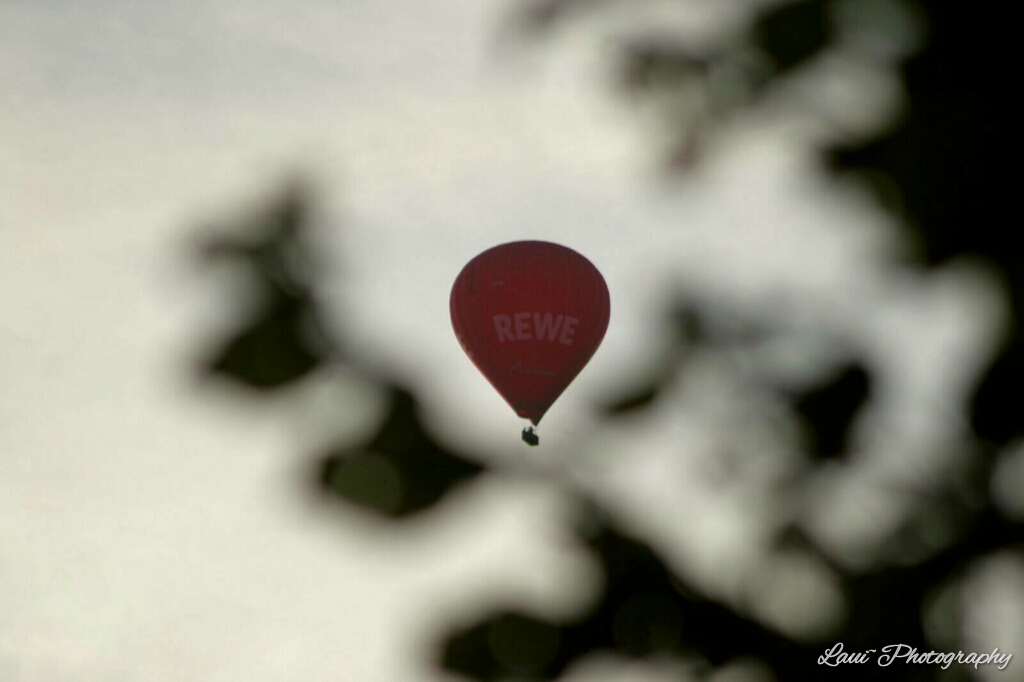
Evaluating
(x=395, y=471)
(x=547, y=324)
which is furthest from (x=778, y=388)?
(x=547, y=324)

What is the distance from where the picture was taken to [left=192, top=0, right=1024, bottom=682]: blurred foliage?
183 centimetres

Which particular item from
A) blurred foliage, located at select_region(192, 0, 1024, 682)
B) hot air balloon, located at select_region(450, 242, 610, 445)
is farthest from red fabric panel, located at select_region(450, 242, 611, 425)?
blurred foliage, located at select_region(192, 0, 1024, 682)

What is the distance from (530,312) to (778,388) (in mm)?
14379

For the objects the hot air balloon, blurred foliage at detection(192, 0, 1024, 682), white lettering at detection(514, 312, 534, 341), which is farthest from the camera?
the hot air balloon

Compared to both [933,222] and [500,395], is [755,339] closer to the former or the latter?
[933,222]

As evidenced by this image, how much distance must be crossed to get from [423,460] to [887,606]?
23.9 inches

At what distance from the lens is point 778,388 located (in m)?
2.00

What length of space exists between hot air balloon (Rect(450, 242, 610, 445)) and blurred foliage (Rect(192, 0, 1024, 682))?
566 inches

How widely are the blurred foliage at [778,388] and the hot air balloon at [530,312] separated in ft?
47.2

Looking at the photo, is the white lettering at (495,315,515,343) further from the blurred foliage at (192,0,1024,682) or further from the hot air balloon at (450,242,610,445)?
the blurred foliage at (192,0,1024,682)

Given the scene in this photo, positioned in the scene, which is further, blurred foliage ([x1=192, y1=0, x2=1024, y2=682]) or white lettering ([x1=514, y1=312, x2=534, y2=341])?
white lettering ([x1=514, y1=312, x2=534, y2=341])

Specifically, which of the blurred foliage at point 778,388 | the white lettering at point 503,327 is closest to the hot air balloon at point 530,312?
the white lettering at point 503,327

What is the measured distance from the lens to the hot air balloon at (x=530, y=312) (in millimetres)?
16484

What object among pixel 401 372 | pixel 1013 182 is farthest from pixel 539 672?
pixel 1013 182
